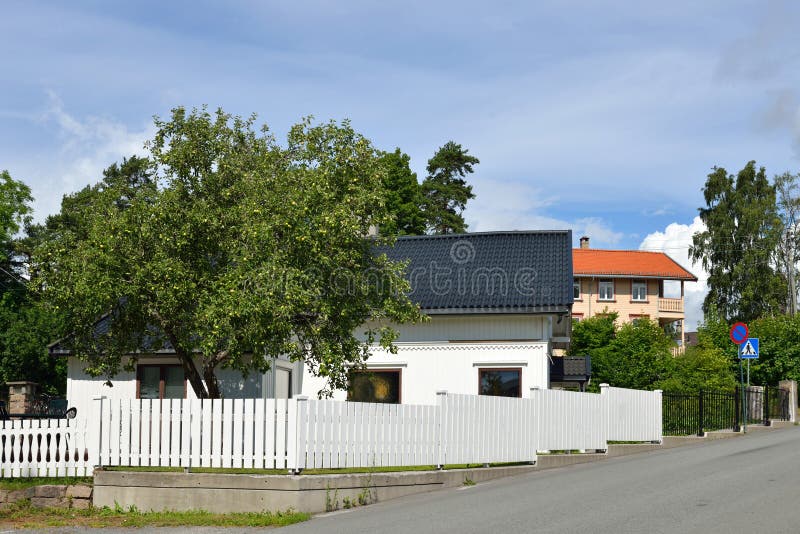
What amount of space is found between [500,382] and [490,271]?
394 cm

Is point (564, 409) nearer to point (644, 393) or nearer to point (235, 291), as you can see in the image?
point (644, 393)

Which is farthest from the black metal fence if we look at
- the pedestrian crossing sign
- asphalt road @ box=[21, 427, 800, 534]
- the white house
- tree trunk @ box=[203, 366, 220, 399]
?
tree trunk @ box=[203, 366, 220, 399]

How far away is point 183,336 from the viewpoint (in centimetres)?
1766

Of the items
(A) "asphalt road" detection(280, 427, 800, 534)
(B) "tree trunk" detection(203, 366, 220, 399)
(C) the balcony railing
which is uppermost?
(C) the balcony railing

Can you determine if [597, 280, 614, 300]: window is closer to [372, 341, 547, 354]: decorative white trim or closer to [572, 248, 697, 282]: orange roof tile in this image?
[572, 248, 697, 282]: orange roof tile

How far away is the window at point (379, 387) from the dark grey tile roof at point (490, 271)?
218cm

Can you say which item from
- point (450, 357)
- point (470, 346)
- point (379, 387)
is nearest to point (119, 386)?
point (379, 387)

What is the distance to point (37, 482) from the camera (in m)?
15.5

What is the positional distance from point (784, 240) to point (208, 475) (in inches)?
2148

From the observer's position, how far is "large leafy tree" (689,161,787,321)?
59625 mm

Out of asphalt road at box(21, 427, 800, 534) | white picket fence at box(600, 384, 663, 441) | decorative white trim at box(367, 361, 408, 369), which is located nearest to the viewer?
asphalt road at box(21, 427, 800, 534)

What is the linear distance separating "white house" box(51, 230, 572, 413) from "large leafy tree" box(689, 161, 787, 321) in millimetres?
36209

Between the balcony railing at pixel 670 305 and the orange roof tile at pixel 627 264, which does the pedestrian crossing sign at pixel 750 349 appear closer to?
the orange roof tile at pixel 627 264

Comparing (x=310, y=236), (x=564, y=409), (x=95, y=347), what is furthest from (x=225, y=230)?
(x=564, y=409)
